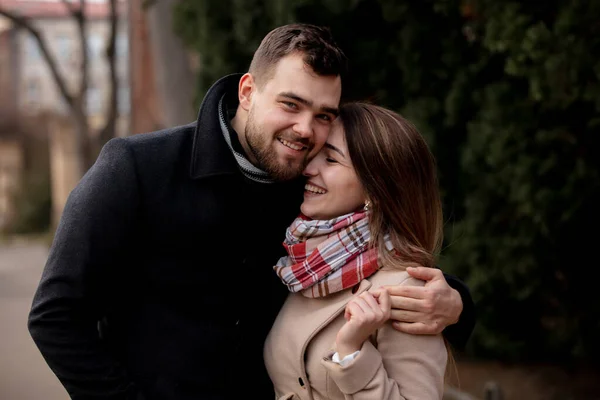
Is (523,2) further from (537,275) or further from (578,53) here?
(537,275)

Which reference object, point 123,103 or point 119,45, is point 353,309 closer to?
point 123,103

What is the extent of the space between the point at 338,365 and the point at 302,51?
105 cm

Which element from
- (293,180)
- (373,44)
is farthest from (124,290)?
(373,44)

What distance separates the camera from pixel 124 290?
2855 mm

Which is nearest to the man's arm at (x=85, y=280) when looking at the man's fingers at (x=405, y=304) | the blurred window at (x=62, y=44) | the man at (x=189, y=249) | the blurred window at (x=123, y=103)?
the man at (x=189, y=249)

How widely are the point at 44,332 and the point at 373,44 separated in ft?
11.8

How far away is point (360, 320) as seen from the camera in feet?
8.44

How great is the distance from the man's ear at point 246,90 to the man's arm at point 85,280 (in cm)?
50

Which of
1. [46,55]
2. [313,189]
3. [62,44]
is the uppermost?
[313,189]

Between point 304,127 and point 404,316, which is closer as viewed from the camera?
point 404,316

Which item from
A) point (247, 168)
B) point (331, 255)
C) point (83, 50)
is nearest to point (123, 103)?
point (83, 50)

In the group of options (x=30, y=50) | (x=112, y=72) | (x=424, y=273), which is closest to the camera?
(x=424, y=273)

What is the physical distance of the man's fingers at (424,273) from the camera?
2748 mm

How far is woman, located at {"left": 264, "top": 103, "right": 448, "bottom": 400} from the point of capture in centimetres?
271
